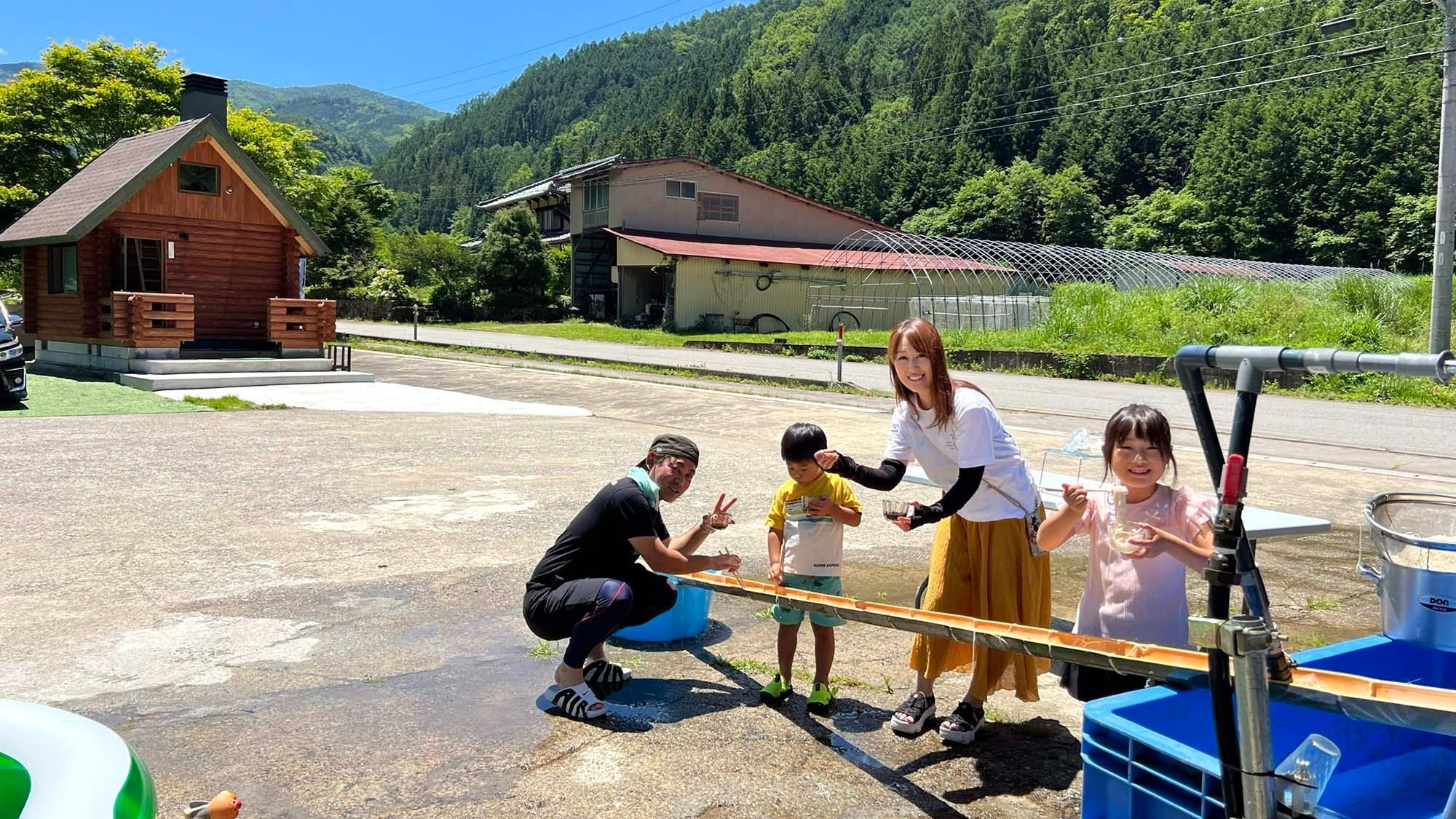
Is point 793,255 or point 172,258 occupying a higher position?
point 793,255

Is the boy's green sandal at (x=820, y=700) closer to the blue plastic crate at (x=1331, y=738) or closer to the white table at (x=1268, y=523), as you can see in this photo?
the white table at (x=1268, y=523)

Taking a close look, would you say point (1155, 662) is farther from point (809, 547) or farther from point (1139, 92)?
point (1139, 92)

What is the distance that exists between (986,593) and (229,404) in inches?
572

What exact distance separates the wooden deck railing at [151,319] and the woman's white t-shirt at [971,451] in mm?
18799

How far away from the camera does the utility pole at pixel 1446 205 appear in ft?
58.7

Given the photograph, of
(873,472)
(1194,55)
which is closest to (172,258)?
(873,472)

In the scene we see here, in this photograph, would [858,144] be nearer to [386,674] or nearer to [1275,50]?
[1275,50]

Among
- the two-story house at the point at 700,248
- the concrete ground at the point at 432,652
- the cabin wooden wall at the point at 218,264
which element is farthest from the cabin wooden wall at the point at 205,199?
the two-story house at the point at 700,248

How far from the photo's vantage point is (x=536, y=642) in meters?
5.11

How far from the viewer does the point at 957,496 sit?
12.3 feet

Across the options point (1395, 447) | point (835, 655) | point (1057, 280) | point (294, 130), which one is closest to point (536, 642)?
point (835, 655)

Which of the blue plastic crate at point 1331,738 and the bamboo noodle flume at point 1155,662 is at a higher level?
the bamboo noodle flume at point 1155,662

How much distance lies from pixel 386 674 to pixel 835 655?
83.8 inches

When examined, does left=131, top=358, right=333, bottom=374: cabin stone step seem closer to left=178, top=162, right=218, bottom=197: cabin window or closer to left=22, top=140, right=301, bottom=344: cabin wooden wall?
left=22, top=140, right=301, bottom=344: cabin wooden wall
